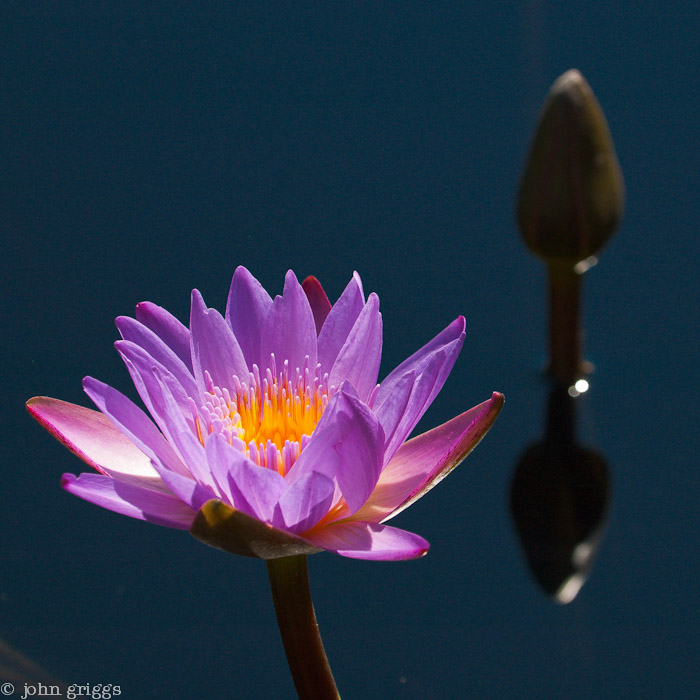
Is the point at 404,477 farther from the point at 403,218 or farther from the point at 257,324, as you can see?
the point at 403,218

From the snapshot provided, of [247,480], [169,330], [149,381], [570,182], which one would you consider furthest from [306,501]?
[570,182]

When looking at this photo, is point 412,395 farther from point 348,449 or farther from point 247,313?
point 247,313

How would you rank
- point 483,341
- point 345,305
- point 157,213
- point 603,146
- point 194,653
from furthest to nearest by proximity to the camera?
point 157,213 → point 483,341 → point 603,146 → point 194,653 → point 345,305

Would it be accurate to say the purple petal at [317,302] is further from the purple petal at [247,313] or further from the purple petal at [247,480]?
the purple petal at [247,480]

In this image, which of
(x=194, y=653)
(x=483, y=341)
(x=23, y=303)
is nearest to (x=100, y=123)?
(x=23, y=303)

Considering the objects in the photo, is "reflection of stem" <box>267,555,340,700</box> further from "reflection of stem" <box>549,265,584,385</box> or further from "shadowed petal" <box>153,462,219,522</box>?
"reflection of stem" <box>549,265,584,385</box>

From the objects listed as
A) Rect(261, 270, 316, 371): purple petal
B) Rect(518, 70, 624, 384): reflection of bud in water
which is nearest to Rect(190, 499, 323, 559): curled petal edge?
Rect(261, 270, 316, 371): purple petal

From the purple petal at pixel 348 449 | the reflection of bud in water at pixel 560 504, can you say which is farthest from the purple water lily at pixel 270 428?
the reflection of bud in water at pixel 560 504
